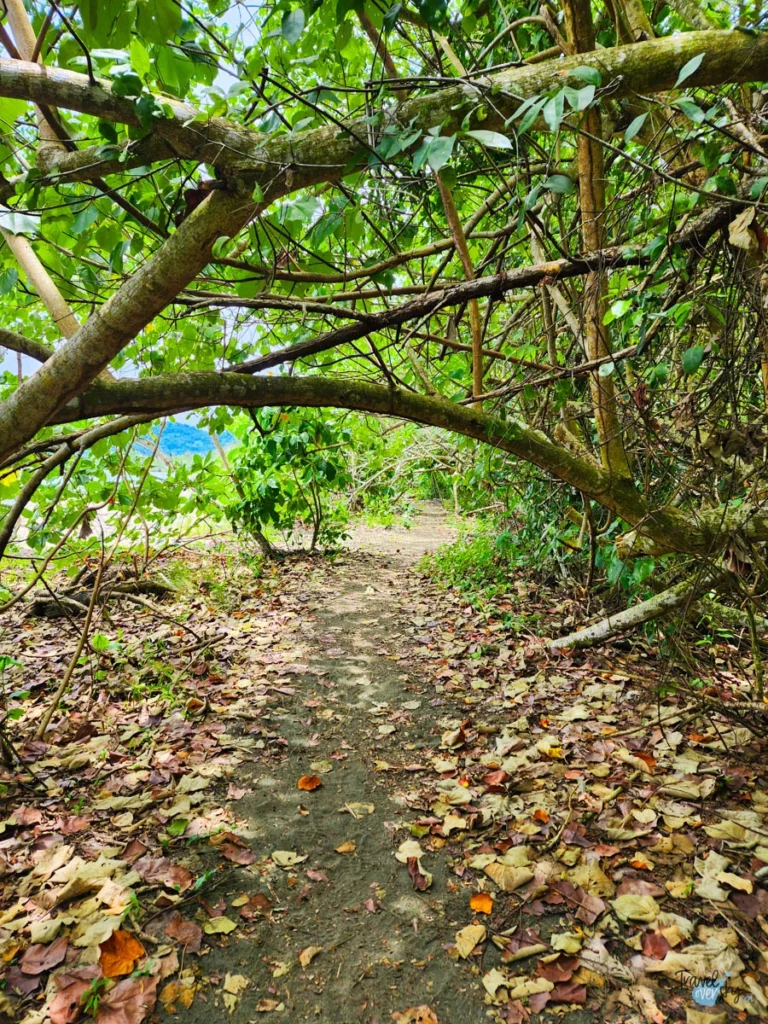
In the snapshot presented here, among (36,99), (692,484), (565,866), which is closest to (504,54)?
(692,484)

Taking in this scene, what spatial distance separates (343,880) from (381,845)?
255 mm

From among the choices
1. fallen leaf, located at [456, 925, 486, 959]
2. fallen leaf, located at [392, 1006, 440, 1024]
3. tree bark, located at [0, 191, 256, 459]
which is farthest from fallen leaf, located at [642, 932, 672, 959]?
tree bark, located at [0, 191, 256, 459]

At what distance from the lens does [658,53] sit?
5.64ft

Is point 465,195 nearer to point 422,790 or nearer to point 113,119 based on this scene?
point 113,119

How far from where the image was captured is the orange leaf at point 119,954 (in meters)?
1.88

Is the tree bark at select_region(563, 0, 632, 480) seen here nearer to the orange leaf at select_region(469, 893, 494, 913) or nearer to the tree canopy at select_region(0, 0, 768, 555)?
the tree canopy at select_region(0, 0, 768, 555)

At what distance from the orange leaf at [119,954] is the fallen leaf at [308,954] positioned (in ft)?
1.84

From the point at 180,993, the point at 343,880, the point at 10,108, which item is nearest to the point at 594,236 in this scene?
the point at 10,108

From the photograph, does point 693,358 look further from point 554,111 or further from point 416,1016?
point 416,1016

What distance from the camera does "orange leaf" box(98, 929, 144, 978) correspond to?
6.16 feet

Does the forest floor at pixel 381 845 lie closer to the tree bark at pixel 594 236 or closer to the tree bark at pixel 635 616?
the tree bark at pixel 635 616

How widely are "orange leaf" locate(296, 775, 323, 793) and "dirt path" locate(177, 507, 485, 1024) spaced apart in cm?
4

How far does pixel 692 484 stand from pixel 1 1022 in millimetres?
3479

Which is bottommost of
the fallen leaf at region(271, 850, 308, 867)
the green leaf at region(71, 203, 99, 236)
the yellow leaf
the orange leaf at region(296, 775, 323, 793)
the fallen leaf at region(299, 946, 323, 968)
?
the fallen leaf at region(299, 946, 323, 968)
